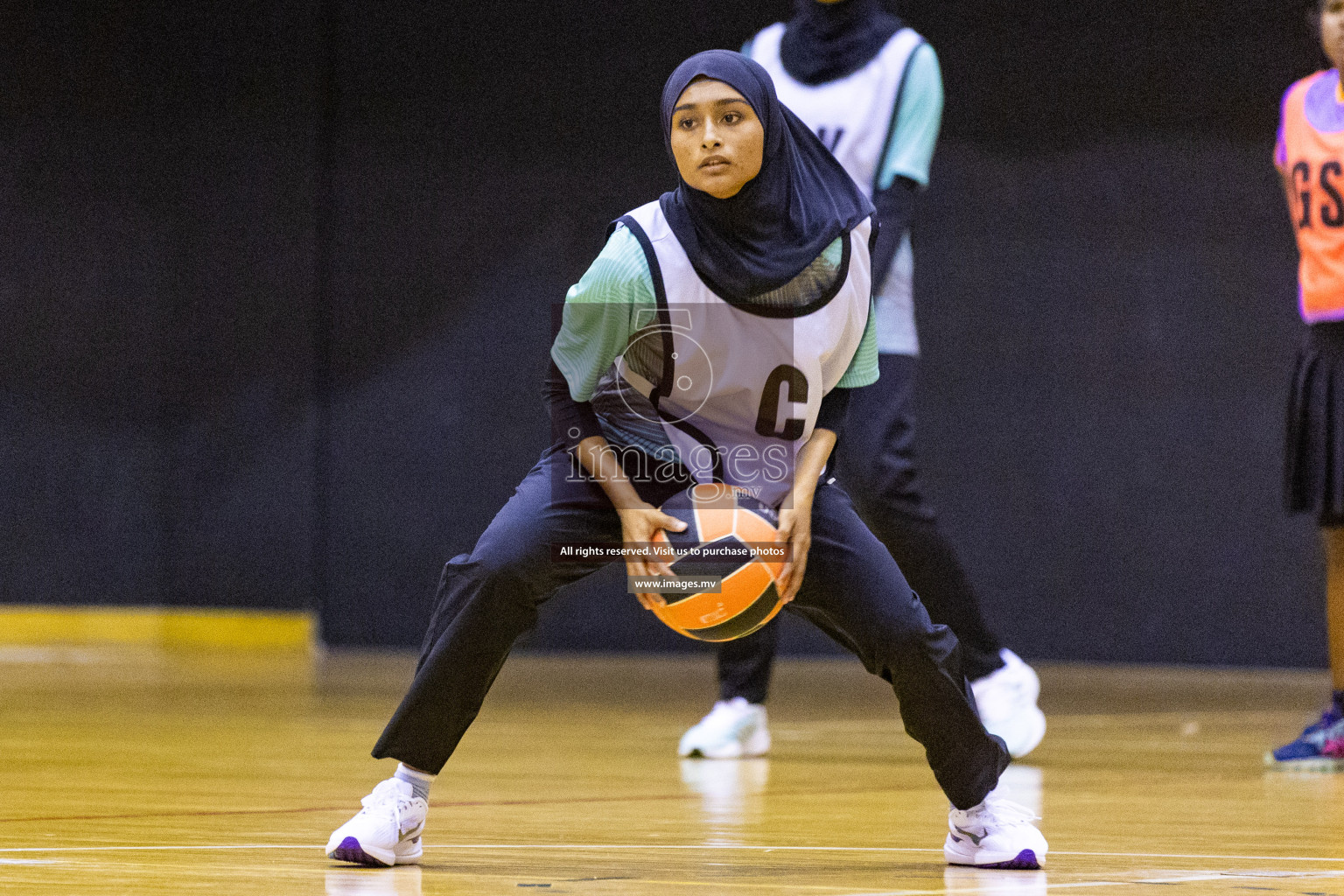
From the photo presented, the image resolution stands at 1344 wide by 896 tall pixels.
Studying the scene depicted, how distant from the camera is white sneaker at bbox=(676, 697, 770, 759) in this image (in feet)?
10.6

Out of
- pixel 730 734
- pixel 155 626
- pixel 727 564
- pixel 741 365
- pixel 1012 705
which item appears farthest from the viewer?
pixel 155 626

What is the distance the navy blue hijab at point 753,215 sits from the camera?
195cm

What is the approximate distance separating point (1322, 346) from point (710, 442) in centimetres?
173

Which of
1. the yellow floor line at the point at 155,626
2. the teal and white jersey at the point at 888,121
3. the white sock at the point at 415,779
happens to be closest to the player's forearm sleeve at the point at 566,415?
the white sock at the point at 415,779

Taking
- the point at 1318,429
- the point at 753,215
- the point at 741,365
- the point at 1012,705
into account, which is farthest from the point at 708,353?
the point at 1318,429

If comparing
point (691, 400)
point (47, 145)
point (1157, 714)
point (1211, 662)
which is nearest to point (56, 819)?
point (691, 400)

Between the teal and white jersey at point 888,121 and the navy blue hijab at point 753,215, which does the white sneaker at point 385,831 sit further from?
the teal and white jersey at point 888,121

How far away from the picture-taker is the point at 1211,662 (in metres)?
5.77

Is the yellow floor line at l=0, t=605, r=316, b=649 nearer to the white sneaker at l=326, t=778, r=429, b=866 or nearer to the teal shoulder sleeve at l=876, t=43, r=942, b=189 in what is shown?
the teal shoulder sleeve at l=876, t=43, r=942, b=189

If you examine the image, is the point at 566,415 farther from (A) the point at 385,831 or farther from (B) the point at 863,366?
(A) the point at 385,831

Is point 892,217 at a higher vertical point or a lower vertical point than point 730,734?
higher

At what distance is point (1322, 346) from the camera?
10.7ft

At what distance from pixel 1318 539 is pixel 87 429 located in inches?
179

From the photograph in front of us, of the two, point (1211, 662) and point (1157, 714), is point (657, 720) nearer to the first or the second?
→ point (1157, 714)
